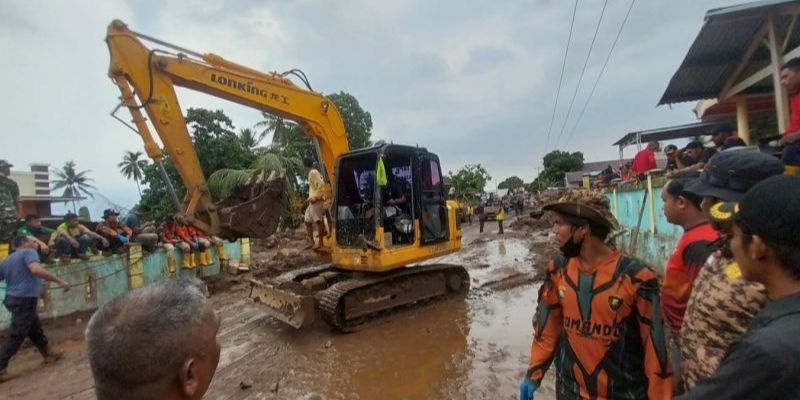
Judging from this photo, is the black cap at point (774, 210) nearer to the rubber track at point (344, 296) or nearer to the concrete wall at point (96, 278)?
the rubber track at point (344, 296)

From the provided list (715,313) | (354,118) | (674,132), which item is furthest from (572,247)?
(354,118)

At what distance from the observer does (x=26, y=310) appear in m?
5.59

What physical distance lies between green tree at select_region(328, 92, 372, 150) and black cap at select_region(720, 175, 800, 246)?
32.9 m

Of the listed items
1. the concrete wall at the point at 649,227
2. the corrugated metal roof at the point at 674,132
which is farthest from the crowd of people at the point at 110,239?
the corrugated metal roof at the point at 674,132

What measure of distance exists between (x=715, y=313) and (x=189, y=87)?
22.3ft

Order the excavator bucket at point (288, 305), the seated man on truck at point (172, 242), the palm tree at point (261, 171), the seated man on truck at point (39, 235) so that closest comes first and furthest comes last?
1. the excavator bucket at point (288, 305)
2. the seated man on truck at point (39, 235)
3. the seated man on truck at point (172, 242)
4. the palm tree at point (261, 171)

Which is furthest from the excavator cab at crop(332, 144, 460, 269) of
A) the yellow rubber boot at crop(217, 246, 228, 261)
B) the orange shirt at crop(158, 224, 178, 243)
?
the yellow rubber boot at crop(217, 246, 228, 261)

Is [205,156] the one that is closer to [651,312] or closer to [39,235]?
[39,235]

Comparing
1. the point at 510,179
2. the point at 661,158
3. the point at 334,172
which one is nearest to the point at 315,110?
the point at 334,172

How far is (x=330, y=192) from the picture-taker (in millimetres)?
7230

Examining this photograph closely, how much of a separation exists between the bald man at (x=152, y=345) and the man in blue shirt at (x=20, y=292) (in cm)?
598

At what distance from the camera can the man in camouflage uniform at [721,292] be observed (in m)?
1.56

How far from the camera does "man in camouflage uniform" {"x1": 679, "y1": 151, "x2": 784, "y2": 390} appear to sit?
61.3 inches

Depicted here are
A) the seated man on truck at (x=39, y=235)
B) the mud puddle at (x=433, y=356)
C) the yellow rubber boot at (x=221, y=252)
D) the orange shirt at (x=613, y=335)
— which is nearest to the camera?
the orange shirt at (x=613, y=335)
